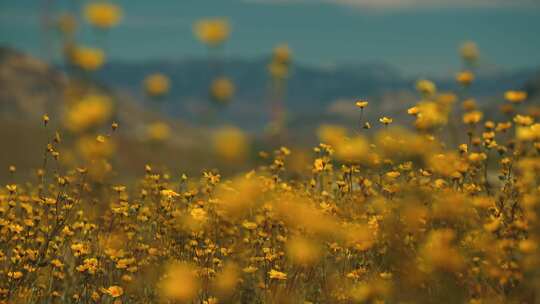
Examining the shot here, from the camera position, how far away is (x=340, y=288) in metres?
4.77

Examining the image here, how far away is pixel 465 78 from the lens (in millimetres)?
5477

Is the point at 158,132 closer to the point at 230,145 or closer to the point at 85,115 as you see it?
the point at 230,145

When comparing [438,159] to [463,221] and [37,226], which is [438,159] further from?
[37,226]

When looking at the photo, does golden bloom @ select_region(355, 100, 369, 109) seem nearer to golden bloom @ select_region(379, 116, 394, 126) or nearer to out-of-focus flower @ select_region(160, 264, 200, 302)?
golden bloom @ select_region(379, 116, 394, 126)

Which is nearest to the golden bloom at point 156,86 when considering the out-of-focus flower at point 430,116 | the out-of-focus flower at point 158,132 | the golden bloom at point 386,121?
the out-of-focus flower at point 158,132

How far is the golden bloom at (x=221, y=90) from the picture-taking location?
4.53 metres

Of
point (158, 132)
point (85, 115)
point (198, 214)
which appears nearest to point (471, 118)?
point (198, 214)

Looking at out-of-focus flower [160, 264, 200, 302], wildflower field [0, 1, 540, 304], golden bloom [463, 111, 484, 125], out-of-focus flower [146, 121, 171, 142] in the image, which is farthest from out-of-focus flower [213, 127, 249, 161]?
golden bloom [463, 111, 484, 125]

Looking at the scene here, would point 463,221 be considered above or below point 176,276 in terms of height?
above

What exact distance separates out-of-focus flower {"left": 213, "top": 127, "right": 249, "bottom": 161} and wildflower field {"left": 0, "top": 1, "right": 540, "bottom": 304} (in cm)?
2

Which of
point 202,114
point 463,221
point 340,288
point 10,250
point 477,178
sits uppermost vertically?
point 202,114

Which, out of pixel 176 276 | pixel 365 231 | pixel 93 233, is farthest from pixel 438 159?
pixel 93 233

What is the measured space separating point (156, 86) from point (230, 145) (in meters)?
0.77

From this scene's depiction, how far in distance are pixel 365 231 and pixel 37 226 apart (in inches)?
114
